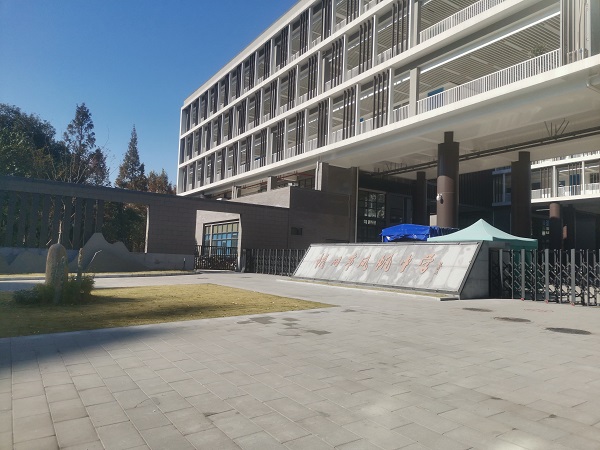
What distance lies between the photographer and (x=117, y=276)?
23.2 m

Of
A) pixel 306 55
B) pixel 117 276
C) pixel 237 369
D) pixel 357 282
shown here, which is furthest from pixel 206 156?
pixel 237 369

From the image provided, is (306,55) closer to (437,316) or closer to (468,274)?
(468,274)

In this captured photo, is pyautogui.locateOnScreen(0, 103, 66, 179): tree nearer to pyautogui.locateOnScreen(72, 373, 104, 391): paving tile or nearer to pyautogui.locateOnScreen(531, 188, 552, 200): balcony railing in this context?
pyautogui.locateOnScreen(72, 373, 104, 391): paving tile

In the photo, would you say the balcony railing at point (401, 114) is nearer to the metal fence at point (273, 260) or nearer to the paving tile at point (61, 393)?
the metal fence at point (273, 260)

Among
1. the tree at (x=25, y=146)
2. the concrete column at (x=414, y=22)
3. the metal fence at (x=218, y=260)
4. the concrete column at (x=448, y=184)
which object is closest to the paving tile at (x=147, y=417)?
the concrete column at (x=448, y=184)

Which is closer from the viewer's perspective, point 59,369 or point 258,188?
point 59,369

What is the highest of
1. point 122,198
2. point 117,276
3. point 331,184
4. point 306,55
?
point 306,55

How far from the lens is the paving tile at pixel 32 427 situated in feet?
10.9

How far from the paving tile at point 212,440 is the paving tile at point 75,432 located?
0.80 m

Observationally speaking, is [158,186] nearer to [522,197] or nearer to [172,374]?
[522,197]

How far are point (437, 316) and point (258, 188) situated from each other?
3641 cm

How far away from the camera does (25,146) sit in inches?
1505

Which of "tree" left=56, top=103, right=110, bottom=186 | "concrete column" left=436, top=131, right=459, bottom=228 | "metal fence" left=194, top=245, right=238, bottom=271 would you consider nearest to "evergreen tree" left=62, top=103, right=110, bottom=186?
"tree" left=56, top=103, right=110, bottom=186

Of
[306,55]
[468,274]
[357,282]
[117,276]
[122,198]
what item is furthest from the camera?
[306,55]
